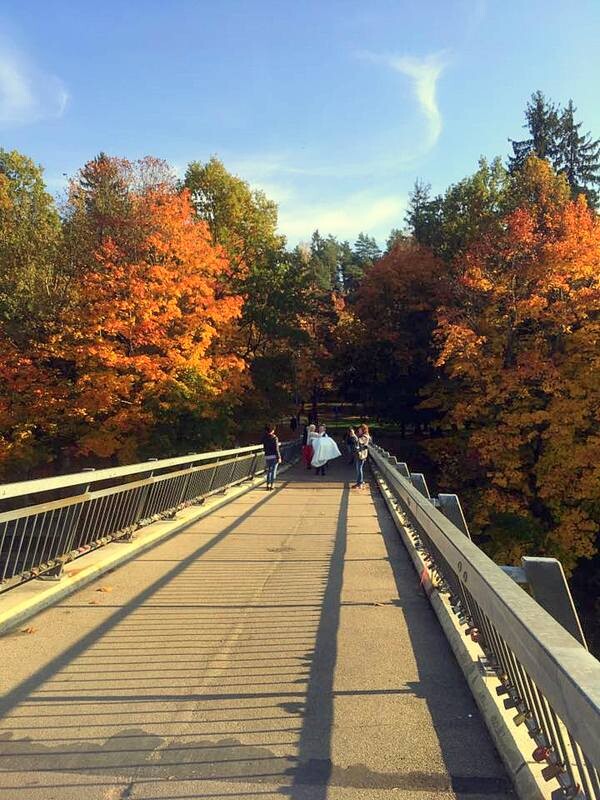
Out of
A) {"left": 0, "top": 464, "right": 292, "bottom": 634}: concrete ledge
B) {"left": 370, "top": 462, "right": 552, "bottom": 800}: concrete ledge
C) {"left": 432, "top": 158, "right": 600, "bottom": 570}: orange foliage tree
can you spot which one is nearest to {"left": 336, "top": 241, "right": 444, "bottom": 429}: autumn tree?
{"left": 432, "top": 158, "right": 600, "bottom": 570}: orange foliage tree

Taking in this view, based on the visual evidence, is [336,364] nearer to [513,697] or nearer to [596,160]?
[596,160]

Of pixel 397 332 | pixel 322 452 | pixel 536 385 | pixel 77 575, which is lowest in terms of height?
pixel 77 575

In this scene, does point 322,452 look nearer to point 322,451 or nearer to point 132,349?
point 322,451

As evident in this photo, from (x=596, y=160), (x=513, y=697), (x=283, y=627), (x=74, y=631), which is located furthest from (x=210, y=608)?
(x=596, y=160)

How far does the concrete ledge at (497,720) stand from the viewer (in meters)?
2.60

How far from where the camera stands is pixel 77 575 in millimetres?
6223

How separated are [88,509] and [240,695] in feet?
13.0

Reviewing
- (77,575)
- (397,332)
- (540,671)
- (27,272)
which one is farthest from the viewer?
(397,332)

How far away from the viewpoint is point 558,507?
21.5 meters

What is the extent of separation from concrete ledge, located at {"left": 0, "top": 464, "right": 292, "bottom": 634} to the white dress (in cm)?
1346

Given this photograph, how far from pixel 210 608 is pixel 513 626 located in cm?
348

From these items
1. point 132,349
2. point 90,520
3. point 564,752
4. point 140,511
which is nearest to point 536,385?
point 132,349

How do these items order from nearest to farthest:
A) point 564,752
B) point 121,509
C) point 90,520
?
point 564,752 < point 90,520 < point 121,509

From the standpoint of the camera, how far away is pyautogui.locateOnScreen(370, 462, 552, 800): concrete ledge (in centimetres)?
260
